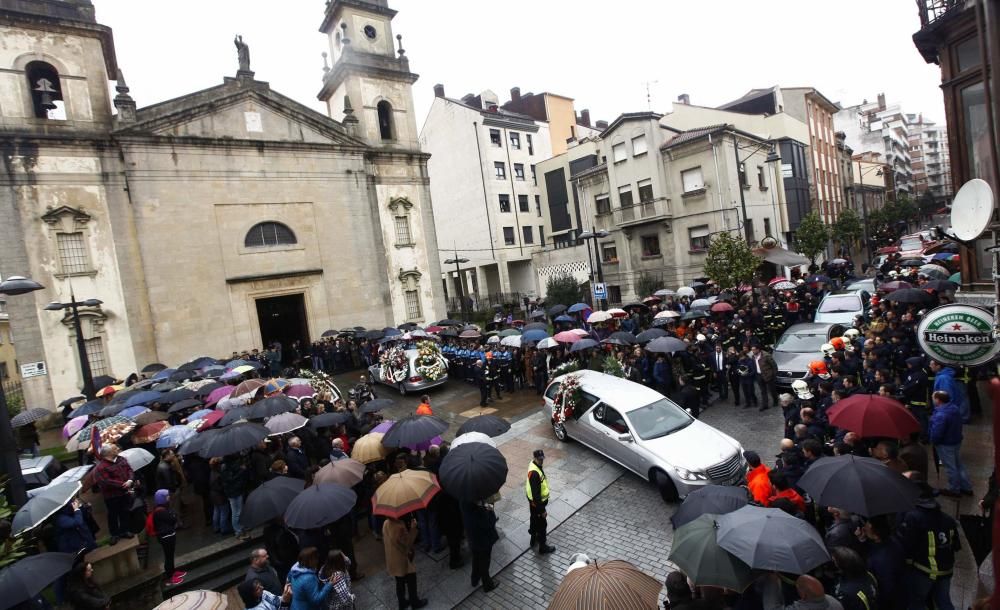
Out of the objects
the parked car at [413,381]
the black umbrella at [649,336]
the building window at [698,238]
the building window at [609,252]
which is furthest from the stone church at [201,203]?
Answer: the black umbrella at [649,336]

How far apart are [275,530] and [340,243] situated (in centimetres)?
2023

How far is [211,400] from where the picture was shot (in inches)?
493

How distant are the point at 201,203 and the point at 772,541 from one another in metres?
24.3

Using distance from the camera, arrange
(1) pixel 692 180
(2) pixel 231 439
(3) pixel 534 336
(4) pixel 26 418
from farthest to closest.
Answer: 1. (1) pixel 692 180
2. (3) pixel 534 336
3. (4) pixel 26 418
4. (2) pixel 231 439

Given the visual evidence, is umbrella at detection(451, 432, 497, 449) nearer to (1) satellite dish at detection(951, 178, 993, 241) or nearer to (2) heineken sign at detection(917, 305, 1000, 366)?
(2) heineken sign at detection(917, 305, 1000, 366)

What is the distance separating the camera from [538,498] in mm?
7301

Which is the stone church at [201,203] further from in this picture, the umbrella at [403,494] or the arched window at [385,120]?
the umbrella at [403,494]

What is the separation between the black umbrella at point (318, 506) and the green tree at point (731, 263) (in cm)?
1769

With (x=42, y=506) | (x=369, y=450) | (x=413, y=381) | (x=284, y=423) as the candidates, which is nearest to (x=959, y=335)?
(x=369, y=450)

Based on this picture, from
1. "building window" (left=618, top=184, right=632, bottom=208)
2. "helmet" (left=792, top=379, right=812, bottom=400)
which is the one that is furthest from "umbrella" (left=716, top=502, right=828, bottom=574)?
"building window" (left=618, top=184, right=632, bottom=208)

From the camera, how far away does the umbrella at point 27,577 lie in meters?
4.48

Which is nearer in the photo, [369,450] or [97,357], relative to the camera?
[369,450]

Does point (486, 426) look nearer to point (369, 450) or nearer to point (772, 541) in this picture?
point (369, 450)

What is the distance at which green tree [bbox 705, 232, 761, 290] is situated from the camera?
19719 mm
